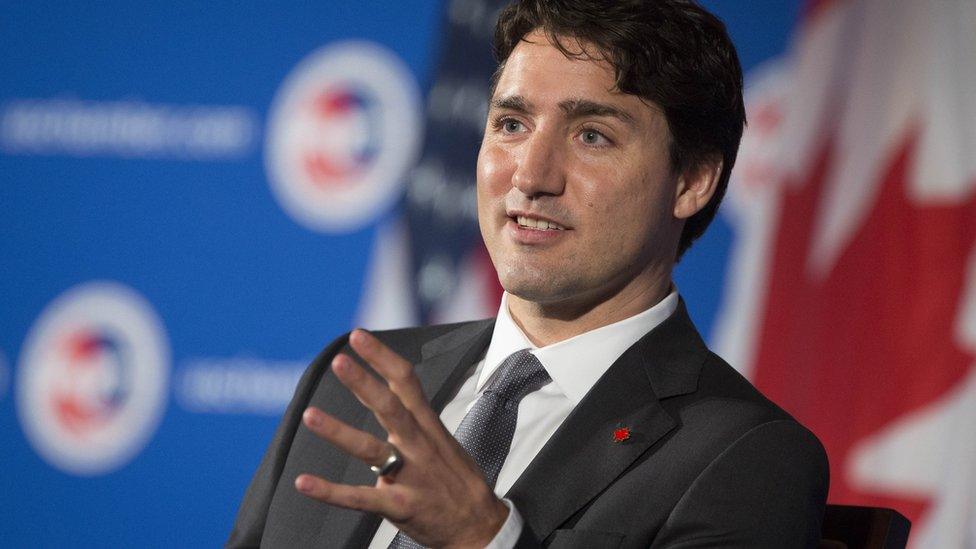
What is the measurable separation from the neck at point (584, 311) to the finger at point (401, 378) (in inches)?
23.6

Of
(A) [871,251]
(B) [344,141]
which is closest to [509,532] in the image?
(A) [871,251]

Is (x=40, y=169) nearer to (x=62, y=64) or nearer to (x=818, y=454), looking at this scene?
(x=62, y=64)

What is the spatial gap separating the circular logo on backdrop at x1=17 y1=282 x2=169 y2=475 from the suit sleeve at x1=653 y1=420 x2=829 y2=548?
2492mm

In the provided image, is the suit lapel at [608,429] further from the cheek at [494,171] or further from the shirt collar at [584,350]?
the cheek at [494,171]

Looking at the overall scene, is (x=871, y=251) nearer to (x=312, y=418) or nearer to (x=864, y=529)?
(x=864, y=529)

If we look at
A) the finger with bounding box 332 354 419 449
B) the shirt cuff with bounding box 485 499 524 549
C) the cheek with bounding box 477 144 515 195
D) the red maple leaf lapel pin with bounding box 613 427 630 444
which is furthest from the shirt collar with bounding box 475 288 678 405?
the finger with bounding box 332 354 419 449

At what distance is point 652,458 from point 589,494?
0.11m

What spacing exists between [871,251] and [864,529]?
73.5 inches

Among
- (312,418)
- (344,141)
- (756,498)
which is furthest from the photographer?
(344,141)

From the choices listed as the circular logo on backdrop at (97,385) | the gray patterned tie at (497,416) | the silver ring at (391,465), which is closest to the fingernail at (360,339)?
the silver ring at (391,465)

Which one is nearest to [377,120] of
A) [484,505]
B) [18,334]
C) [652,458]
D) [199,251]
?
[199,251]

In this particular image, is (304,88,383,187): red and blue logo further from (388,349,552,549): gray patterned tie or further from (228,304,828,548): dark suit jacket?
(388,349,552,549): gray patterned tie

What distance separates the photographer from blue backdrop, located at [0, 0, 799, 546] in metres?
3.64

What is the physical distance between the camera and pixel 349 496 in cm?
121
